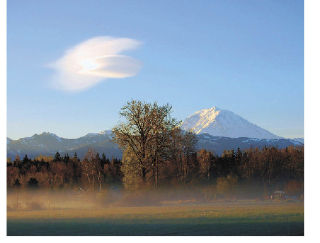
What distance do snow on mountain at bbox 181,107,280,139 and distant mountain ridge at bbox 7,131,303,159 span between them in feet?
→ 1.62

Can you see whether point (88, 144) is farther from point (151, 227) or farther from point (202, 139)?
point (151, 227)

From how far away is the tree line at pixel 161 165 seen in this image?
100 ft

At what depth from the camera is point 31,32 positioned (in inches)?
1174

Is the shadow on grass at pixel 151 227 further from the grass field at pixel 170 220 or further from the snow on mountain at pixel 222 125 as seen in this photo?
→ the snow on mountain at pixel 222 125

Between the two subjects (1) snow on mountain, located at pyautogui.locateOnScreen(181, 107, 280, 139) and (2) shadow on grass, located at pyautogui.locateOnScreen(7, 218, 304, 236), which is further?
(1) snow on mountain, located at pyautogui.locateOnScreen(181, 107, 280, 139)

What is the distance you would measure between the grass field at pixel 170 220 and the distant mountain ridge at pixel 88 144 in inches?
175

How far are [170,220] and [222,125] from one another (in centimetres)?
1541

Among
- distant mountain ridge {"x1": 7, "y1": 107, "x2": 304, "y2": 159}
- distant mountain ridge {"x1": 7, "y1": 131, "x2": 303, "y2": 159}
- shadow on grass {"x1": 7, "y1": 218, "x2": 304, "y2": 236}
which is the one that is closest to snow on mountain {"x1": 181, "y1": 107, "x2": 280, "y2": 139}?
distant mountain ridge {"x1": 7, "y1": 107, "x2": 304, "y2": 159}

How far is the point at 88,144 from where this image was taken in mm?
35312

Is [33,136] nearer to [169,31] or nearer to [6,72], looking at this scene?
[6,72]

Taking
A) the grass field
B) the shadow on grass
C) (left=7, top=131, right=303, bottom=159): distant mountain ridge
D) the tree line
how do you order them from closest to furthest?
the shadow on grass → the grass field → the tree line → (left=7, top=131, right=303, bottom=159): distant mountain ridge

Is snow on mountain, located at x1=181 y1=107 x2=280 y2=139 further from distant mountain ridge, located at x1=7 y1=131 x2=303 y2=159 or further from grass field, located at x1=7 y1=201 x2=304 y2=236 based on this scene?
grass field, located at x1=7 y1=201 x2=304 y2=236

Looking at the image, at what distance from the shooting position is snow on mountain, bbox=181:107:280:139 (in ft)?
106

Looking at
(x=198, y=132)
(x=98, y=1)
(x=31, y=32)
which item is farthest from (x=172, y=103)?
(x=31, y=32)
